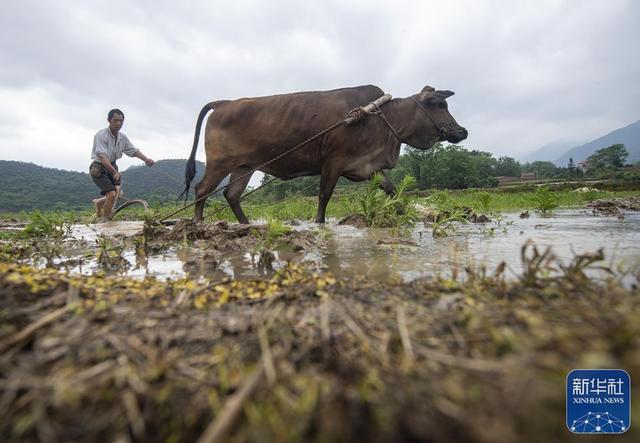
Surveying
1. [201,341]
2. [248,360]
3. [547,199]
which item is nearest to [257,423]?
[248,360]

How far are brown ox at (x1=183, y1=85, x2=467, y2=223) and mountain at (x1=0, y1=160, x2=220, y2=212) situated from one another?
1424 inches

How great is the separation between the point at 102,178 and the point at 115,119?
121 centimetres

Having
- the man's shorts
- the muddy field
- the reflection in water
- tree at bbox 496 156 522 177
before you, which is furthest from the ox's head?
tree at bbox 496 156 522 177

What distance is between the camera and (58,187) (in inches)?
2335

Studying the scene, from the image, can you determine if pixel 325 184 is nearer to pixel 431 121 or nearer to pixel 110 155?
pixel 431 121

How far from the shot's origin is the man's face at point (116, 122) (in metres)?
6.92

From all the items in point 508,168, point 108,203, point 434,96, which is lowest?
point 108,203

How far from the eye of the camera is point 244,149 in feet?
16.5

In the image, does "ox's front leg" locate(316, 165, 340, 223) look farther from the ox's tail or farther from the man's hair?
the man's hair

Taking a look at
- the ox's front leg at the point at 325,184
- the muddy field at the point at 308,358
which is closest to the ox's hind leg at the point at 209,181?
the ox's front leg at the point at 325,184

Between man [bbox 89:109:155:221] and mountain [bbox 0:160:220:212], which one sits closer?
man [bbox 89:109:155:221]

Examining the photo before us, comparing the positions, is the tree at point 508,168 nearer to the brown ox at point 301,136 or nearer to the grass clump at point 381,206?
the brown ox at point 301,136

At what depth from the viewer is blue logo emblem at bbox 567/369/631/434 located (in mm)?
754

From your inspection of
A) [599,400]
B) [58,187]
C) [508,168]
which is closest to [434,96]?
[599,400]
